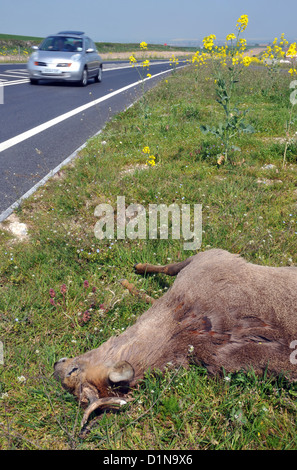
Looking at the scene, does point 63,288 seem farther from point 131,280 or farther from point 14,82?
point 14,82

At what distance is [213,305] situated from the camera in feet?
8.27

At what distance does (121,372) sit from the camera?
2.31 metres

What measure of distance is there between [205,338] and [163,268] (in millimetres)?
1202

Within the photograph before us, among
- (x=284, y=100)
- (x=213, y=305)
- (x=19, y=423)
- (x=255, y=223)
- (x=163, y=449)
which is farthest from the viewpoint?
(x=284, y=100)

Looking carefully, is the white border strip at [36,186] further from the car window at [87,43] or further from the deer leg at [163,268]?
the car window at [87,43]

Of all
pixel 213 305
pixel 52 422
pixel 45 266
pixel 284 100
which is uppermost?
pixel 284 100

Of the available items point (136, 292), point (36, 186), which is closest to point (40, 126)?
point (36, 186)

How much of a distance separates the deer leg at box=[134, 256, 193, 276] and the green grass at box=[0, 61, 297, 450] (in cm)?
9

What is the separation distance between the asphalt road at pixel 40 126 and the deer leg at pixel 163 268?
6.13ft

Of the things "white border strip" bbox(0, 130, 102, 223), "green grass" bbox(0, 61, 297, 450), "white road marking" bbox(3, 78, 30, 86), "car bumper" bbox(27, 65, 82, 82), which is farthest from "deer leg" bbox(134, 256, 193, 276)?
"white road marking" bbox(3, 78, 30, 86)

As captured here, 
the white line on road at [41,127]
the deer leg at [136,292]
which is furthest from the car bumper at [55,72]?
Result: the deer leg at [136,292]
